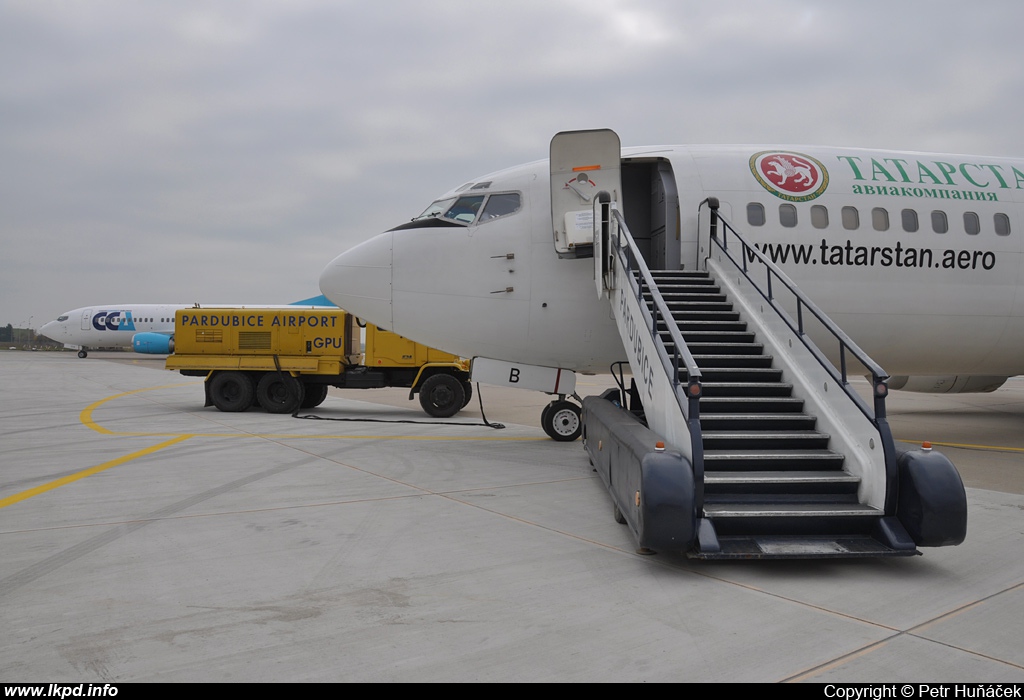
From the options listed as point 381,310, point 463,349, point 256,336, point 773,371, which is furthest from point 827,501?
point 256,336

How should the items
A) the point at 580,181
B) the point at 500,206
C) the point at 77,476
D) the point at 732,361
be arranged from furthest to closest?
the point at 500,206 → the point at 580,181 → the point at 77,476 → the point at 732,361

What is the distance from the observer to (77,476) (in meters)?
8.19

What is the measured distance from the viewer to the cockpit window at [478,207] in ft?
32.0

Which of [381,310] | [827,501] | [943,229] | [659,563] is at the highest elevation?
[943,229]

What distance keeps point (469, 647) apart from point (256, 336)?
15.1 m

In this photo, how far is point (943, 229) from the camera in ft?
31.7

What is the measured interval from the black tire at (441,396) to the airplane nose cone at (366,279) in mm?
6079

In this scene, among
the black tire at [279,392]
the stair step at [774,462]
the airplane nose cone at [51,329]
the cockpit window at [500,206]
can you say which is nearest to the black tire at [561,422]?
the cockpit window at [500,206]

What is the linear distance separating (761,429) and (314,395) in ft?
45.8

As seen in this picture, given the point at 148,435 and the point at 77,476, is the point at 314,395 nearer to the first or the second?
the point at 148,435

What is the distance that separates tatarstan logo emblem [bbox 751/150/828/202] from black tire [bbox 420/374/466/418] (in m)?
8.72

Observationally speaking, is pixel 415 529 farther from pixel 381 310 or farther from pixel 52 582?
pixel 381 310

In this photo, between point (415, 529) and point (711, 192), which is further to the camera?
point (711, 192)

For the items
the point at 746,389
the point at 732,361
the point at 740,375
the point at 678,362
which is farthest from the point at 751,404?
the point at 678,362
